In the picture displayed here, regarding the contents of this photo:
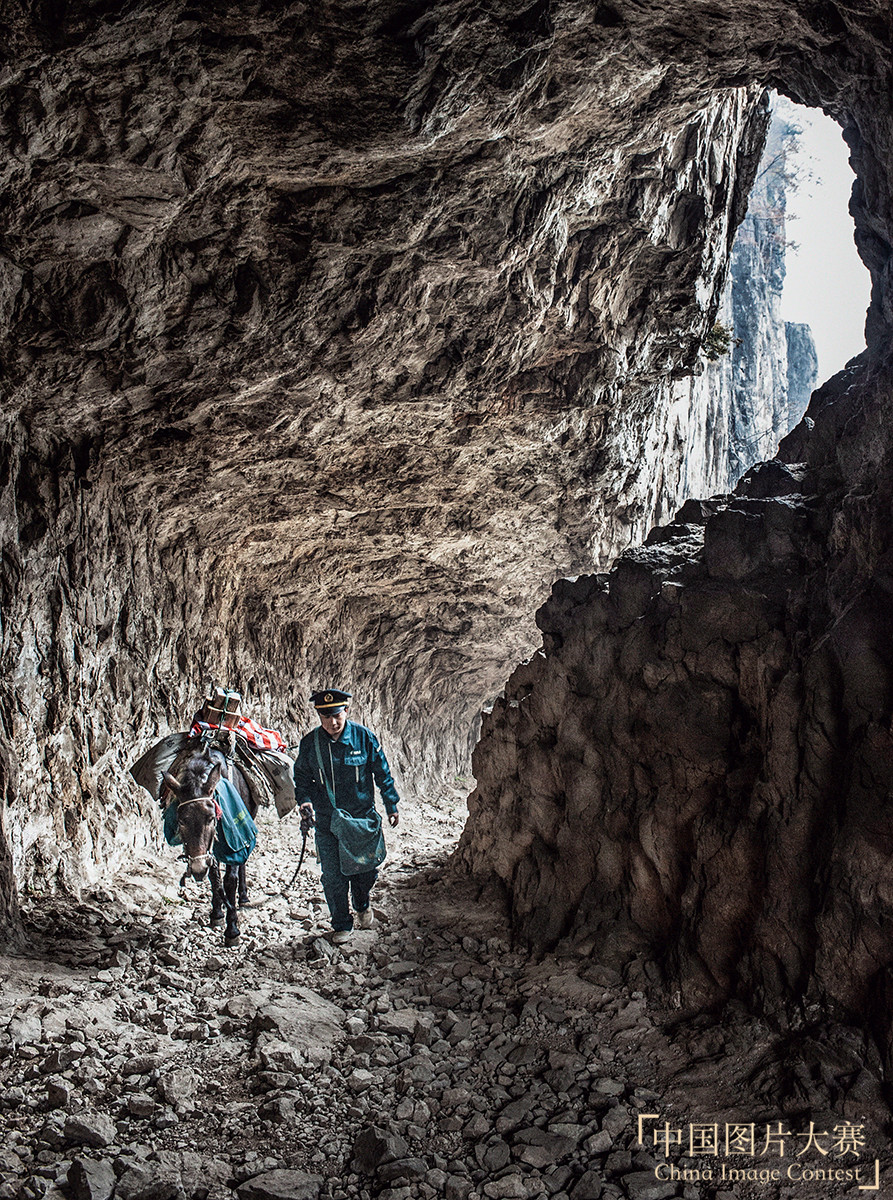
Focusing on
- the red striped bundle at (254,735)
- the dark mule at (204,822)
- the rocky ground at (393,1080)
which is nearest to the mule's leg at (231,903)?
the dark mule at (204,822)

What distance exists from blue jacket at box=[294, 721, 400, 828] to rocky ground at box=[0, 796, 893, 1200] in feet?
3.41

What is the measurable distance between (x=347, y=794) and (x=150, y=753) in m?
1.65

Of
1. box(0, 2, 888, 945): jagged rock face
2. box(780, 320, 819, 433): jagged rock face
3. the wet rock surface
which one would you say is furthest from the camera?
box(780, 320, 819, 433): jagged rock face

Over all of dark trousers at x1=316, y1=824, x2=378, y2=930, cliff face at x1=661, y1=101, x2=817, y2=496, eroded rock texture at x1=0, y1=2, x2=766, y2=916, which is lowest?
dark trousers at x1=316, y1=824, x2=378, y2=930

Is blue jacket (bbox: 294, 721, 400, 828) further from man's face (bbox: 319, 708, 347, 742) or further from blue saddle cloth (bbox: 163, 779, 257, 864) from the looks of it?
blue saddle cloth (bbox: 163, 779, 257, 864)

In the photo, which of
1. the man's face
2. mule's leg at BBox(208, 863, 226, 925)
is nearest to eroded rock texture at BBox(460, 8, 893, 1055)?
the man's face

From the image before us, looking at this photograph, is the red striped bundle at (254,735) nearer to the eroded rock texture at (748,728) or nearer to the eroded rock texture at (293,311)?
the eroded rock texture at (293,311)

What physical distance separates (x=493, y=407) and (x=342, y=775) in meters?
4.01

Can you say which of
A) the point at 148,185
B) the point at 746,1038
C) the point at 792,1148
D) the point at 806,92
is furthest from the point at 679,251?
the point at 792,1148

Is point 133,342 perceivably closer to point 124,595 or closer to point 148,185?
point 148,185

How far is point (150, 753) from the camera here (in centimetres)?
636

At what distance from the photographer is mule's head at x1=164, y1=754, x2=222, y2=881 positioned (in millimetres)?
5855

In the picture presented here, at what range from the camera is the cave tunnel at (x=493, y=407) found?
13.1 feet

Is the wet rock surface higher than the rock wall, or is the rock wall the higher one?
the rock wall
